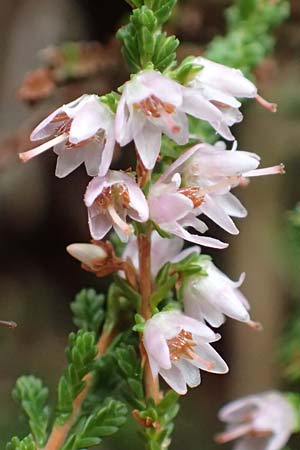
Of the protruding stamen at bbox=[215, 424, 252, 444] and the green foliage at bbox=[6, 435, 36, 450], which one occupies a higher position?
the protruding stamen at bbox=[215, 424, 252, 444]

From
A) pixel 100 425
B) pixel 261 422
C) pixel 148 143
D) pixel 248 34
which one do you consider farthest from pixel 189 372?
pixel 248 34

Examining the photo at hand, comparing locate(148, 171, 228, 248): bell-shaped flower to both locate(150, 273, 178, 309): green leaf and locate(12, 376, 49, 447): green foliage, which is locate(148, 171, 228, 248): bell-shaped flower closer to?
locate(150, 273, 178, 309): green leaf

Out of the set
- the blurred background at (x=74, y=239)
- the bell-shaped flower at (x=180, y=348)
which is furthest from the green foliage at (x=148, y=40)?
the blurred background at (x=74, y=239)

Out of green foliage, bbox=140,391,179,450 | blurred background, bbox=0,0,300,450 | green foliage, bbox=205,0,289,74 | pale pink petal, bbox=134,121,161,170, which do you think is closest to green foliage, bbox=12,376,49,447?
green foliage, bbox=140,391,179,450

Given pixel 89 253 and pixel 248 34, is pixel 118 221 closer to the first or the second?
pixel 89 253

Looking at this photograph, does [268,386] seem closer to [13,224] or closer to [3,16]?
[13,224]
